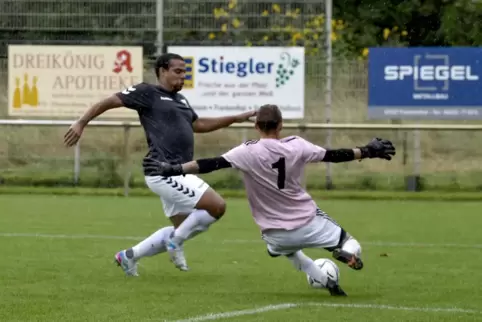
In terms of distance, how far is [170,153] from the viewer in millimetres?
9852

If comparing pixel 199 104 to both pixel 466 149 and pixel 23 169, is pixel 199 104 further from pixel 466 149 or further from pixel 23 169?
pixel 466 149

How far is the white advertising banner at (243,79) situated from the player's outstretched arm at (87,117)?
40.0 ft

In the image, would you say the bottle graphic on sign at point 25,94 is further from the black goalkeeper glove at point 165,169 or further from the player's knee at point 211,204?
the black goalkeeper glove at point 165,169

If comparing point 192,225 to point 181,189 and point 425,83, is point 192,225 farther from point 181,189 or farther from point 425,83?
point 425,83

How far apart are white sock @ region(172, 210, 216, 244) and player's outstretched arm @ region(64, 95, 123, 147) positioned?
1.03 m

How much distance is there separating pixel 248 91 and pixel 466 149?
386 centimetres

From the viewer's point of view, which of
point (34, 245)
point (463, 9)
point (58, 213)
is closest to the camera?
point (34, 245)

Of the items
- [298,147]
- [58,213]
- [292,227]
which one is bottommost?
[58,213]

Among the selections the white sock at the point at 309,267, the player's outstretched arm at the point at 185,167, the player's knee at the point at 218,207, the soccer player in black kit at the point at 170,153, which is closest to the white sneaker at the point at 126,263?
the soccer player in black kit at the point at 170,153

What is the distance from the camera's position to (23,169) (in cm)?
2211

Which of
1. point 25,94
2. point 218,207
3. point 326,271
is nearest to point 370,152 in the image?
point 326,271

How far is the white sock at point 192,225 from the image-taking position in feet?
32.2

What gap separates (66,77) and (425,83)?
6202mm

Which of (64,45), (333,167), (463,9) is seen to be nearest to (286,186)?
(333,167)
